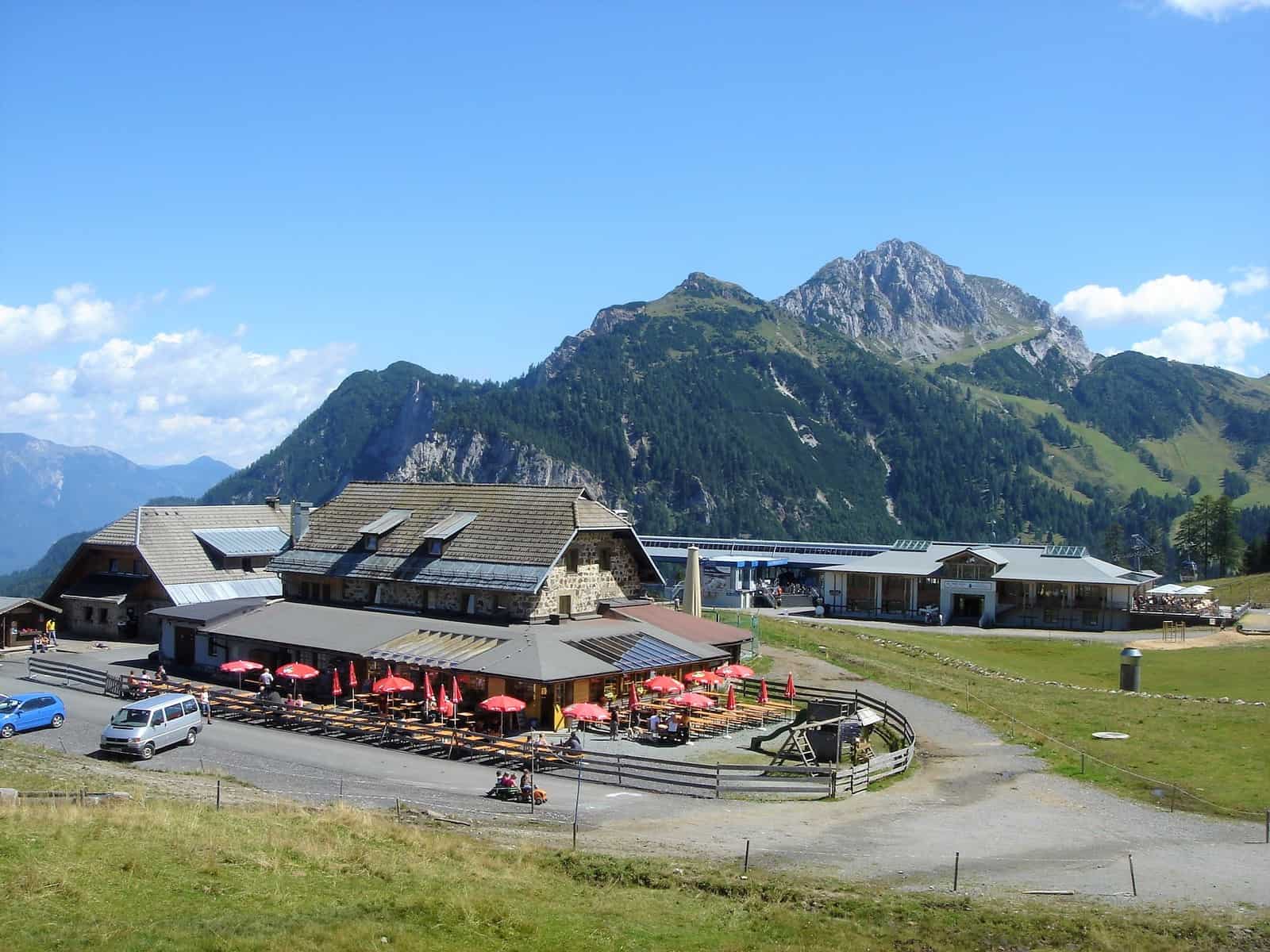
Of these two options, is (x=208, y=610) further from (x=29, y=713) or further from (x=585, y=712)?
(x=585, y=712)

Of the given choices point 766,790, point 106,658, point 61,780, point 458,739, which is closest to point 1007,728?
point 766,790

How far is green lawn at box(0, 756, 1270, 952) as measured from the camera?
58.1 feet

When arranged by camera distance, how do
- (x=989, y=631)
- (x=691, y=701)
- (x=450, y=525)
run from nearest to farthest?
(x=691, y=701), (x=450, y=525), (x=989, y=631)

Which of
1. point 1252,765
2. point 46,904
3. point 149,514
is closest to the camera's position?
point 46,904

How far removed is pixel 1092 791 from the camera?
31.5 m

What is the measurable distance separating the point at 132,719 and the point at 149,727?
671 millimetres

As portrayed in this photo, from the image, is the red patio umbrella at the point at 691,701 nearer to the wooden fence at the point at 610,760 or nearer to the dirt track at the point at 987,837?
the wooden fence at the point at 610,760

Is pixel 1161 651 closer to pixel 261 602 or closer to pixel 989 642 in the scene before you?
pixel 989 642

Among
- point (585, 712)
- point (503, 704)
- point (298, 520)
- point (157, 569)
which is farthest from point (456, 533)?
point (157, 569)

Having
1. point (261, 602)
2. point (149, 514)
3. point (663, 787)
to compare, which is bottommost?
point (663, 787)

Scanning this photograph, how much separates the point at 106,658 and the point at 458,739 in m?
26.0

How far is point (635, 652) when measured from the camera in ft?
141

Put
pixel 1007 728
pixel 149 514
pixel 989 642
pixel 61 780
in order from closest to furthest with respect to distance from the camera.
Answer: pixel 61 780 < pixel 1007 728 < pixel 149 514 < pixel 989 642

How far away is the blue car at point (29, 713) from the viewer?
36656 mm
